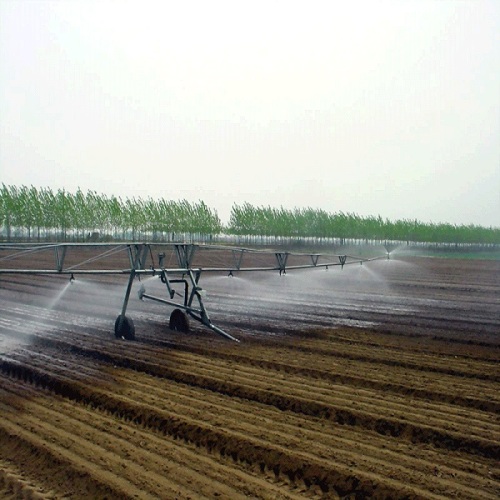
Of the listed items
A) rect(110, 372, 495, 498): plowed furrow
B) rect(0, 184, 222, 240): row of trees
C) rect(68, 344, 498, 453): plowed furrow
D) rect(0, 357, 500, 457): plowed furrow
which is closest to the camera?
rect(110, 372, 495, 498): plowed furrow

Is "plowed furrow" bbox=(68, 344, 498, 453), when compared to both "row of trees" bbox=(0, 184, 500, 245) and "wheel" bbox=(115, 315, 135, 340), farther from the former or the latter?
"row of trees" bbox=(0, 184, 500, 245)

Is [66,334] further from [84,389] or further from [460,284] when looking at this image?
[460,284]

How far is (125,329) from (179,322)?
1405 mm

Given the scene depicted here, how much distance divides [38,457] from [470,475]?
414cm

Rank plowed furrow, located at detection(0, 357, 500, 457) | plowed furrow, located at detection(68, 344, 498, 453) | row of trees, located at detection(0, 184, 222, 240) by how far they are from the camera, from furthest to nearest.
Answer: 1. row of trees, located at detection(0, 184, 222, 240)
2. plowed furrow, located at detection(68, 344, 498, 453)
3. plowed furrow, located at detection(0, 357, 500, 457)

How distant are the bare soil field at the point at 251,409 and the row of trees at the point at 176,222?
57.4 metres

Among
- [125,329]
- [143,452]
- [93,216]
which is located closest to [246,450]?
[143,452]

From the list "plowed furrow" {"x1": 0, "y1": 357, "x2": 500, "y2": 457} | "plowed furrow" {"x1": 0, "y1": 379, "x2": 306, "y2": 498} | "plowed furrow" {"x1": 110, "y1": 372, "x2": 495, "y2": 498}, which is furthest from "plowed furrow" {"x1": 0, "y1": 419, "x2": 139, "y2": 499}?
"plowed furrow" {"x1": 0, "y1": 357, "x2": 500, "y2": 457}

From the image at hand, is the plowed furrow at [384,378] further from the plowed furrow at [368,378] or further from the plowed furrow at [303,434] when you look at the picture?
the plowed furrow at [303,434]

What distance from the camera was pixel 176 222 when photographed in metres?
84.8

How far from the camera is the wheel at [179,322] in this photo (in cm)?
1230

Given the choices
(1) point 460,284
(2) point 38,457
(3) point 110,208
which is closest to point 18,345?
(2) point 38,457

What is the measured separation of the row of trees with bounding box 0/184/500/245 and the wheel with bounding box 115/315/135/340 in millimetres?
56836

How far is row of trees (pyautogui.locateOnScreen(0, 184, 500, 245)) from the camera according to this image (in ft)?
231
